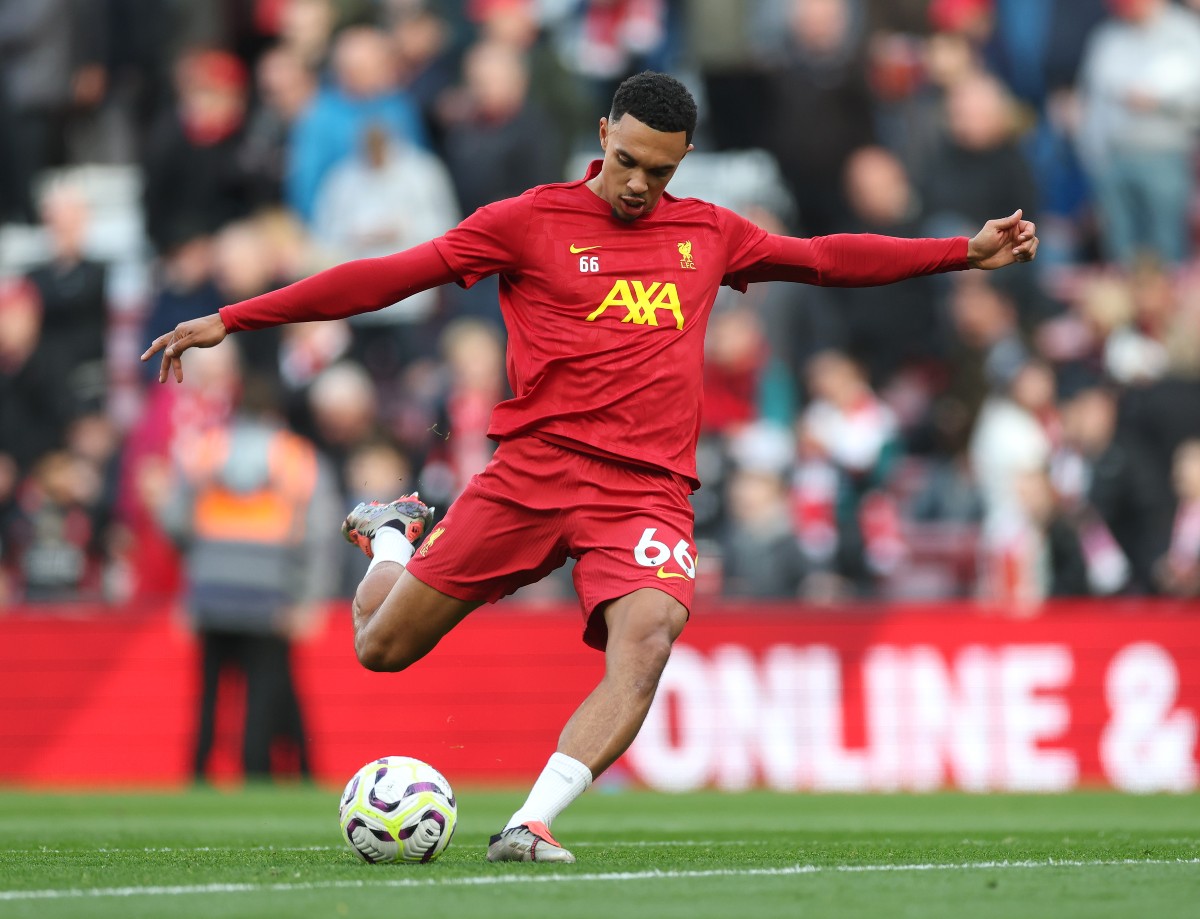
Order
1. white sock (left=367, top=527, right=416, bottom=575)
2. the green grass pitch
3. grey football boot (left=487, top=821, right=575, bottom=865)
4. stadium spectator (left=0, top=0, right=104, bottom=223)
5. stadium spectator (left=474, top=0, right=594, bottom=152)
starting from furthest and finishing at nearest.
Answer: stadium spectator (left=0, top=0, right=104, bottom=223), stadium spectator (left=474, top=0, right=594, bottom=152), white sock (left=367, top=527, right=416, bottom=575), grey football boot (left=487, top=821, right=575, bottom=865), the green grass pitch

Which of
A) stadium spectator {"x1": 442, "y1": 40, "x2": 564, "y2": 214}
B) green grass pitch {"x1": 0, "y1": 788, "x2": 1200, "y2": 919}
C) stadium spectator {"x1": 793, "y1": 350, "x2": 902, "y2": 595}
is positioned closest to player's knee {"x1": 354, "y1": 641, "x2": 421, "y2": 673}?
green grass pitch {"x1": 0, "y1": 788, "x2": 1200, "y2": 919}

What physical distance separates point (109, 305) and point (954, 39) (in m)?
7.64

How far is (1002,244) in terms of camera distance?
775cm

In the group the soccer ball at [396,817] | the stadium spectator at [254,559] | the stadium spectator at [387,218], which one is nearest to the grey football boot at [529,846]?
the soccer ball at [396,817]

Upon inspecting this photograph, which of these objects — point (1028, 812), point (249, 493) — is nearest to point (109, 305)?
point (249, 493)

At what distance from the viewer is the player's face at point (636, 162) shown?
715 cm

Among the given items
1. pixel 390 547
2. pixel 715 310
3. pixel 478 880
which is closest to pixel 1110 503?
pixel 715 310

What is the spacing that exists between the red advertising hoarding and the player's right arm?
7393 mm

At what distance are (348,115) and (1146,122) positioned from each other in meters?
6.55

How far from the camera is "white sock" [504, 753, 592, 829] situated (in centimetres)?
684

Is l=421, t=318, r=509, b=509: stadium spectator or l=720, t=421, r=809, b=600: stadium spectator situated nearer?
l=720, t=421, r=809, b=600: stadium spectator

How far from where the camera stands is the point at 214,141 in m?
17.7

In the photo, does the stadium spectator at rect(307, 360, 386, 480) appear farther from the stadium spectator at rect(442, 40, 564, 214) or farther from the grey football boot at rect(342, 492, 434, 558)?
the grey football boot at rect(342, 492, 434, 558)

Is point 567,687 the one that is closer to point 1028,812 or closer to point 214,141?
point 1028,812
